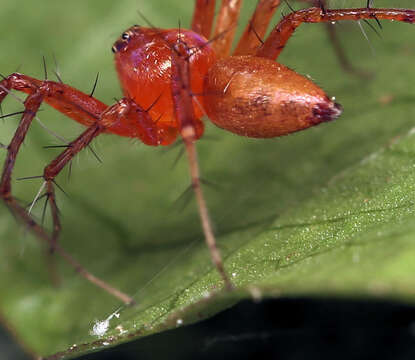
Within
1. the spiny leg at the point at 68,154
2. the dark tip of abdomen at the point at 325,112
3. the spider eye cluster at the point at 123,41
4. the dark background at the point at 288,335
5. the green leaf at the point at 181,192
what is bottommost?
the dark background at the point at 288,335

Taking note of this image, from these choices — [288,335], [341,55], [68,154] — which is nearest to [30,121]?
[68,154]

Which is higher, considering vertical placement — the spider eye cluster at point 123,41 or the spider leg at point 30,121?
the spider eye cluster at point 123,41

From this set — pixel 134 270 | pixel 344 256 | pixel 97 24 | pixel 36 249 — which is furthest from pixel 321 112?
pixel 97 24

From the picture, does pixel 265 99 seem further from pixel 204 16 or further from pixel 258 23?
pixel 204 16

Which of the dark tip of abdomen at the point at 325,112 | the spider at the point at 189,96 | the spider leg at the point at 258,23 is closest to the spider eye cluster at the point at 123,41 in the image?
the spider at the point at 189,96

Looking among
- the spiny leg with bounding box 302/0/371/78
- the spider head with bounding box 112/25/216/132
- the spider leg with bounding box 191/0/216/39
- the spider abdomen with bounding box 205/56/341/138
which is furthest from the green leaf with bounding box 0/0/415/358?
the spider leg with bounding box 191/0/216/39

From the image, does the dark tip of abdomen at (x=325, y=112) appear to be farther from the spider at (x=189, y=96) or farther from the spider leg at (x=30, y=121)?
the spider leg at (x=30, y=121)

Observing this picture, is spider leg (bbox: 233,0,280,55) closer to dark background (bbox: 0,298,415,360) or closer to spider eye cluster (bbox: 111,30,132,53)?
spider eye cluster (bbox: 111,30,132,53)

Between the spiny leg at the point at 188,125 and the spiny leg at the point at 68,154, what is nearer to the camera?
the spiny leg at the point at 188,125
